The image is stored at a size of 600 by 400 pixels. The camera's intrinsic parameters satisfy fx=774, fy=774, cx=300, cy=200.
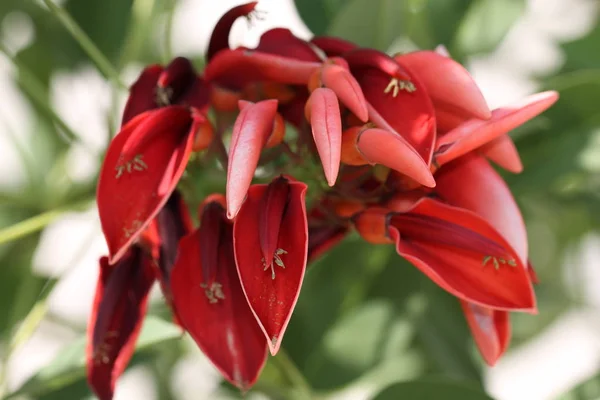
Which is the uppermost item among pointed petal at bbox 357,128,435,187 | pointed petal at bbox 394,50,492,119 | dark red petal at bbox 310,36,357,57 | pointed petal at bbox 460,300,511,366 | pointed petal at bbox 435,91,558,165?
dark red petal at bbox 310,36,357,57

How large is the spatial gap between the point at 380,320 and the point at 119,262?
258 millimetres

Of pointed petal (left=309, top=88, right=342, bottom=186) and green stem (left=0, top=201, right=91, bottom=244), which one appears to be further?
green stem (left=0, top=201, right=91, bottom=244)

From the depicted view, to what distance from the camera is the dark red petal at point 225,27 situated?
1.30 feet

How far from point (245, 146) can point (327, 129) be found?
0.04m

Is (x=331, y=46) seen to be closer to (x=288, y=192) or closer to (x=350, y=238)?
(x=288, y=192)

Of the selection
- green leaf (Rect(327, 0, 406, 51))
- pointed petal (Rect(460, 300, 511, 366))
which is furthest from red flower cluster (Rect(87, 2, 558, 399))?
green leaf (Rect(327, 0, 406, 51))

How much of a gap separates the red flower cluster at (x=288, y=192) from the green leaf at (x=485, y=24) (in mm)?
186

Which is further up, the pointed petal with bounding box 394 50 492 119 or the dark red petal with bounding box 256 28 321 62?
the dark red petal with bounding box 256 28 321 62

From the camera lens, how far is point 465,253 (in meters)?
0.38

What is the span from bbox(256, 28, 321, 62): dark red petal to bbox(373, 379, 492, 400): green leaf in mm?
200

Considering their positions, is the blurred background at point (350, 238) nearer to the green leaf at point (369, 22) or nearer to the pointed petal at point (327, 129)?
the green leaf at point (369, 22)

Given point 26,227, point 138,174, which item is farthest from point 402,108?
point 26,227

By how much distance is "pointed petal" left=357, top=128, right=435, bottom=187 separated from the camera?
0.33 meters

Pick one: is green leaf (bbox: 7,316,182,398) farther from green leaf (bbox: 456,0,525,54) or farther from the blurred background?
green leaf (bbox: 456,0,525,54)
